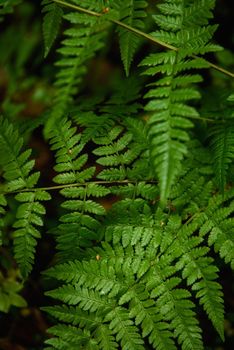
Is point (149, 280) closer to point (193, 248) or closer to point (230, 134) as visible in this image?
point (193, 248)

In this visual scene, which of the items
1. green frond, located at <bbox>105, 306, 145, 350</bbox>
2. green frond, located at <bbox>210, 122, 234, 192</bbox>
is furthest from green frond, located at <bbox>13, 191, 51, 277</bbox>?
green frond, located at <bbox>210, 122, 234, 192</bbox>

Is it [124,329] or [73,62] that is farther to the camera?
[124,329]

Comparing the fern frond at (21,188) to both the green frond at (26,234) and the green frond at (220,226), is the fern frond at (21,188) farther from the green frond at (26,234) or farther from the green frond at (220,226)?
the green frond at (220,226)

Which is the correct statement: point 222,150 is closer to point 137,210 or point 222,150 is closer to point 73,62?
point 137,210

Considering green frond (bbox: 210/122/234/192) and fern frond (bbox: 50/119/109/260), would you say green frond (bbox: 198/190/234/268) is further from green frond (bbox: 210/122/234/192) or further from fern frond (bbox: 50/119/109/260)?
fern frond (bbox: 50/119/109/260)

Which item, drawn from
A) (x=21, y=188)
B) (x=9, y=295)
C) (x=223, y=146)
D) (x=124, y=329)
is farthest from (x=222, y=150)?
(x=9, y=295)

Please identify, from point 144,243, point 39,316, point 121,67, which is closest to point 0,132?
point 144,243
